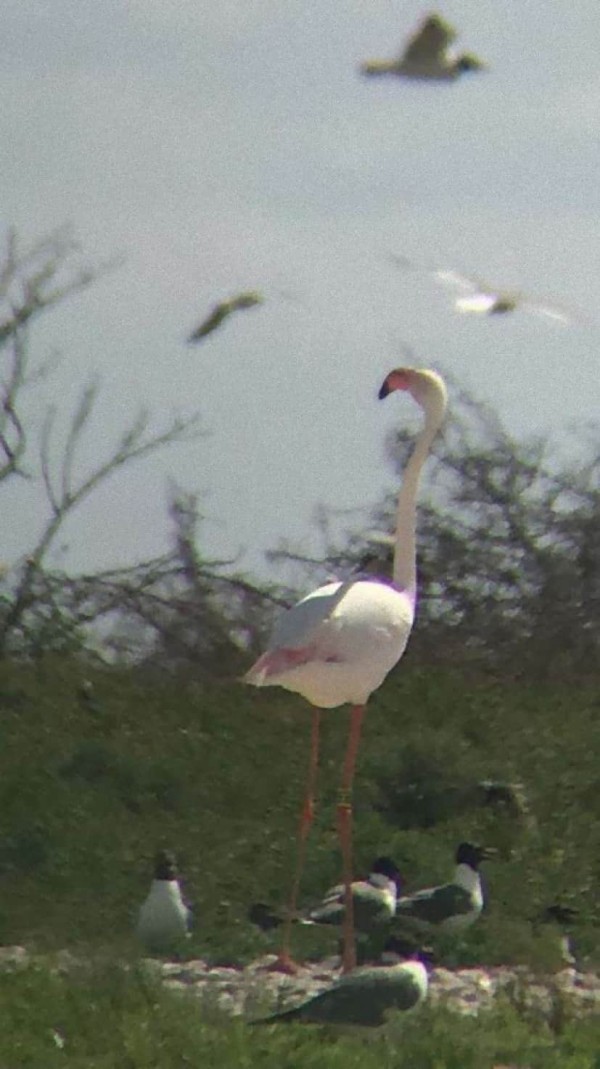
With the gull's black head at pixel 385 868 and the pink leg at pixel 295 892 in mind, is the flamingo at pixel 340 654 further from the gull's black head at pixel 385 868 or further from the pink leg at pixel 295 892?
the gull's black head at pixel 385 868

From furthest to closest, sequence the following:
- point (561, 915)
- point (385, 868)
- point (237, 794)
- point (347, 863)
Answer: point (237, 794) < point (561, 915) < point (385, 868) < point (347, 863)

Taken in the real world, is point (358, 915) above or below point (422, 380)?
below

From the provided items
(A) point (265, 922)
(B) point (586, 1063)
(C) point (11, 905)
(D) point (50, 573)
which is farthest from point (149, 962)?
(D) point (50, 573)

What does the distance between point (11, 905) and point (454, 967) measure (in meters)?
2.26

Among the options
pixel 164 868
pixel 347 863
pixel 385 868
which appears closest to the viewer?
pixel 347 863

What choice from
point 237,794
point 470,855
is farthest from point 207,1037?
point 237,794

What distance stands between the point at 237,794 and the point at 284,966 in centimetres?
325

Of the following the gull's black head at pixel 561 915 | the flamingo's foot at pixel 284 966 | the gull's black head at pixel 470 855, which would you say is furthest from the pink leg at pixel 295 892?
the gull's black head at pixel 561 915

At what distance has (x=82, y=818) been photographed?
44.0 feet

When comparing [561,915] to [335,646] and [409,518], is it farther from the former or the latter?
[409,518]

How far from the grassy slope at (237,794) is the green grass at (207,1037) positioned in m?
1.61

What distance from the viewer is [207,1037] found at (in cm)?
821

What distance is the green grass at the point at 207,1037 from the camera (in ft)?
25.7

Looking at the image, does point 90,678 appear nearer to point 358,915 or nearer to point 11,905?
point 11,905
